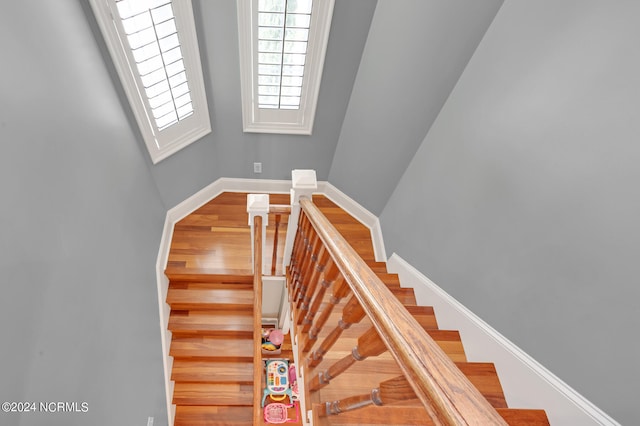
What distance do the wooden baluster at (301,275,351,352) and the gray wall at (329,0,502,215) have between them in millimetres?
1773

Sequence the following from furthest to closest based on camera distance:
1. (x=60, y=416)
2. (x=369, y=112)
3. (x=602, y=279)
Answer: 1. (x=369, y=112)
2. (x=60, y=416)
3. (x=602, y=279)

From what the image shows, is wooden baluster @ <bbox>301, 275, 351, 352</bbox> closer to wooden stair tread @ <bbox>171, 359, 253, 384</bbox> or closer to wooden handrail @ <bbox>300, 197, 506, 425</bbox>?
wooden handrail @ <bbox>300, 197, 506, 425</bbox>

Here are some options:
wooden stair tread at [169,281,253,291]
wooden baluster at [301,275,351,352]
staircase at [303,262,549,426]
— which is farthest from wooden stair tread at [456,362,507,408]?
wooden stair tread at [169,281,253,291]

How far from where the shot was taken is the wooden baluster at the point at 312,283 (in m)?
1.69

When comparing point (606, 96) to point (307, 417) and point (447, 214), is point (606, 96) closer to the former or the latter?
point (447, 214)

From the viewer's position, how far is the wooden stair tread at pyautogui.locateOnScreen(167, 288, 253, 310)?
3238 millimetres

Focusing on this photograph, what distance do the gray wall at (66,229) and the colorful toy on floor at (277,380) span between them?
51.0 inches

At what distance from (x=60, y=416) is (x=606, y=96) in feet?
8.95

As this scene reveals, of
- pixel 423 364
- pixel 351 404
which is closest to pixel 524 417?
Result: pixel 351 404

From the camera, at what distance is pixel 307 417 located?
1673 millimetres

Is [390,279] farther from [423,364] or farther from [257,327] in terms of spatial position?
[423,364]

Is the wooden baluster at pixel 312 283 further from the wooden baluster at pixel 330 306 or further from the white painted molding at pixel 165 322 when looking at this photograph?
the white painted molding at pixel 165 322

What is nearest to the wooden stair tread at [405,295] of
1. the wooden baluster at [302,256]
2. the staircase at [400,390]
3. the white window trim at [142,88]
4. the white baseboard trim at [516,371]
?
the staircase at [400,390]

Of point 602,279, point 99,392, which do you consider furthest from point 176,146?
point 602,279
